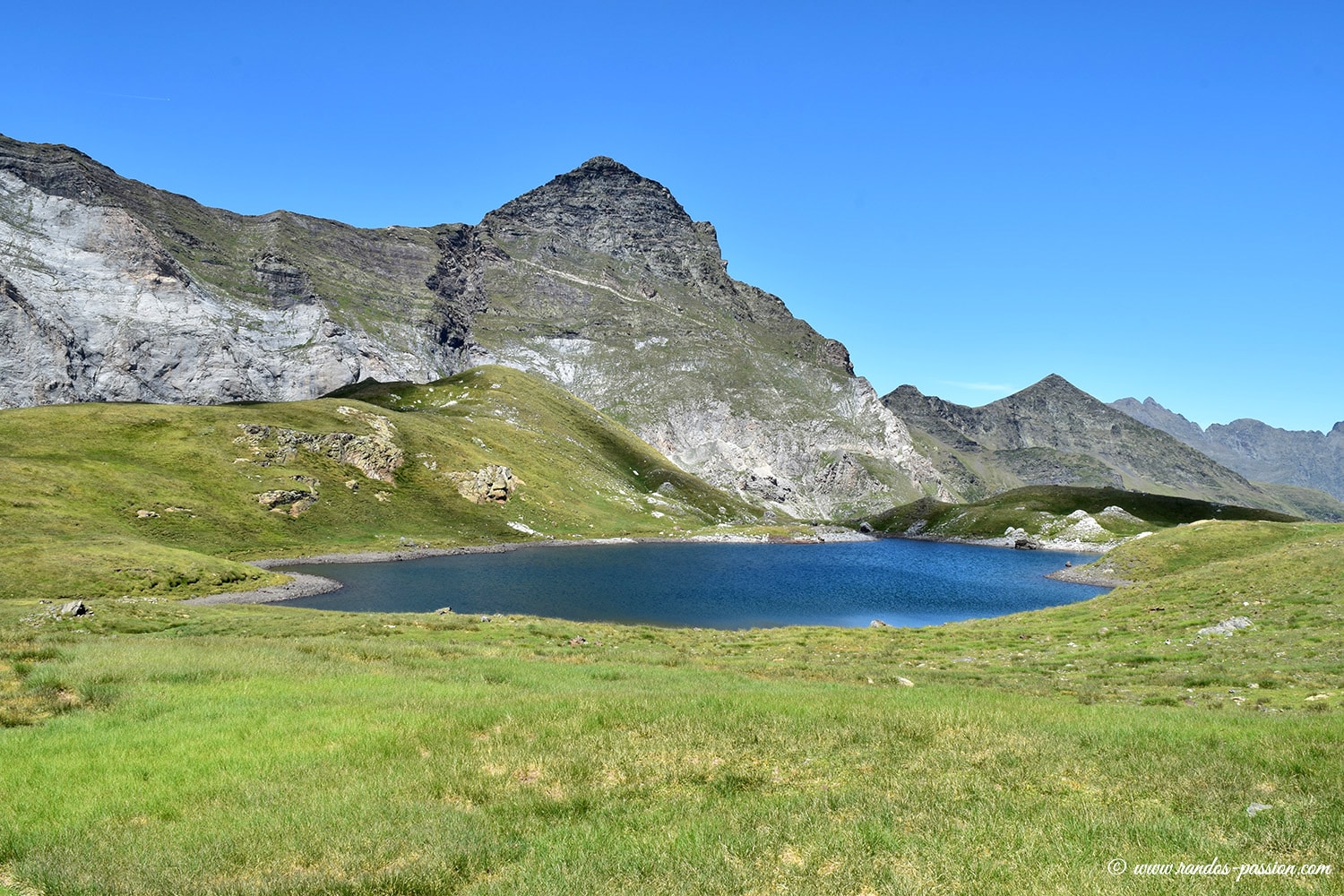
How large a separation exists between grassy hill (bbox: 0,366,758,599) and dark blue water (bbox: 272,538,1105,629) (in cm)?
1695

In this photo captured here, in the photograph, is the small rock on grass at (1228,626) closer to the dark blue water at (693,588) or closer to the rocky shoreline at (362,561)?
the dark blue water at (693,588)

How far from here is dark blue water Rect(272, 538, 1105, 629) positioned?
3140 inches

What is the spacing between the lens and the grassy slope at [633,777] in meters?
8.31

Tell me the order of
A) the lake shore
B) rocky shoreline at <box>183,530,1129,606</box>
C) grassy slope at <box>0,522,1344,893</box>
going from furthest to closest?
rocky shoreline at <box>183,530,1129,606</box>, the lake shore, grassy slope at <box>0,522,1344,893</box>

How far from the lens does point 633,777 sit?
1195 centimetres

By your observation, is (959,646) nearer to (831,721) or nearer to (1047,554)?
(831,721)

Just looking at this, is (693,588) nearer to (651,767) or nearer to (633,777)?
(651,767)

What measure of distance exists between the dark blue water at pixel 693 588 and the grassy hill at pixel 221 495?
1695 cm

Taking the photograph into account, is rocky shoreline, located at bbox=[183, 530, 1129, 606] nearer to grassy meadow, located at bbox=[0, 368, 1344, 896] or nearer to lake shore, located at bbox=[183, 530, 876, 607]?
lake shore, located at bbox=[183, 530, 876, 607]

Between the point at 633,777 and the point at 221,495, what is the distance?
468 ft

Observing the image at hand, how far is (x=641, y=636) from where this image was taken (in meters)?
42.1

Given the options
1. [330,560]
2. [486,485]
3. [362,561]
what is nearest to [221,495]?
[330,560]

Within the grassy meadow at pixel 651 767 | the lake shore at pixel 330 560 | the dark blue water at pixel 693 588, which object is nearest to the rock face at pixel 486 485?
the lake shore at pixel 330 560

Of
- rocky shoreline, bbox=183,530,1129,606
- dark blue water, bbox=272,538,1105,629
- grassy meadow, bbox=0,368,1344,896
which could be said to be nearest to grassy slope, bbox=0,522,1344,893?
grassy meadow, bbox=0,368,1344,896
